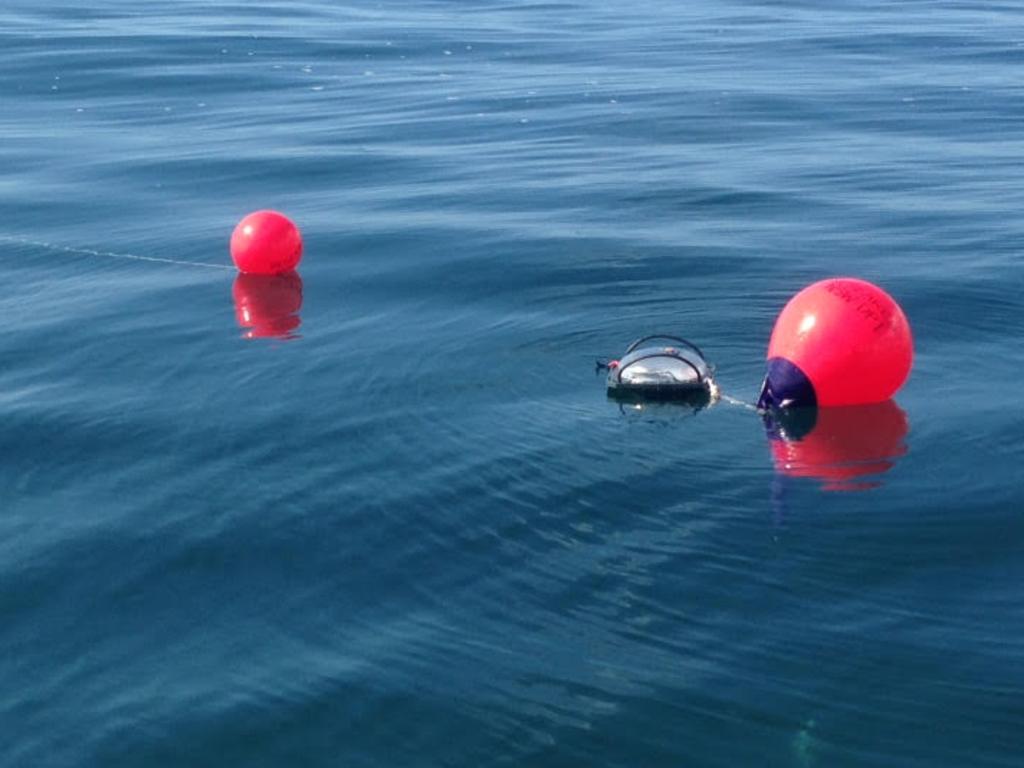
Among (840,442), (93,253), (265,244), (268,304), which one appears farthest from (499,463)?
(93,253)

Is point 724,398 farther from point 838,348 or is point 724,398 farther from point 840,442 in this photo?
point 838,348

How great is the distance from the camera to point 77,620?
830 cm

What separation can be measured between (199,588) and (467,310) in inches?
206

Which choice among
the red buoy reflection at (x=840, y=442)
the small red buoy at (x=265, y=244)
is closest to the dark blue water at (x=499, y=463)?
the red buoy reflection at (x=840, y=442)

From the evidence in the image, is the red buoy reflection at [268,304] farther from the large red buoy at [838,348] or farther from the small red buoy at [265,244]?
the large red buoy at [838,348]

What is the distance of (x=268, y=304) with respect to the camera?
45.2ft

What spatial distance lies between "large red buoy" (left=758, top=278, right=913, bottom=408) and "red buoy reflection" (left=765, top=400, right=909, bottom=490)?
0.13 meters

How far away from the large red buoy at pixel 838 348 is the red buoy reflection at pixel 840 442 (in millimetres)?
129

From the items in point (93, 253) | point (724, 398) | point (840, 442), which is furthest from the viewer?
point (93, 253)

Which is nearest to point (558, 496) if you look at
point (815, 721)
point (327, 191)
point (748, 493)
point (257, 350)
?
point (748, 493)

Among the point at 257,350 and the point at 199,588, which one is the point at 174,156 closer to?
the point at 257,350

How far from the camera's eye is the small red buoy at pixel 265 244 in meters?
14.3

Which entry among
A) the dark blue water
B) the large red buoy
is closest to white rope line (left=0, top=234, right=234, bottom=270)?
the dark blue water

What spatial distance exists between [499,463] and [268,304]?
4.52 meters
